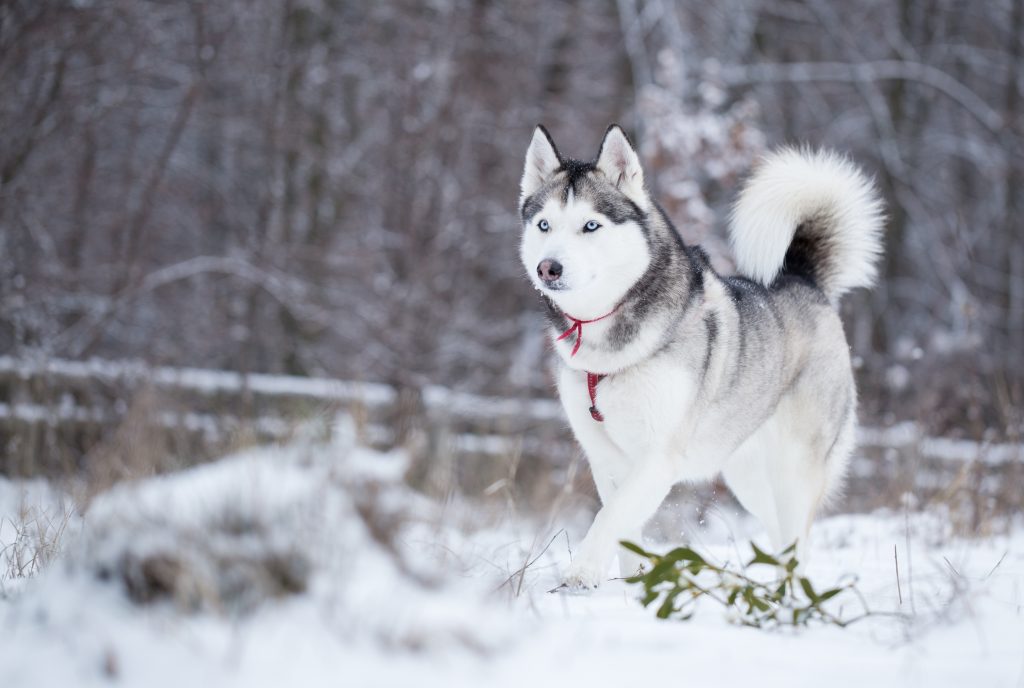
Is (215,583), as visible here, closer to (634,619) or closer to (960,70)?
(634,619)

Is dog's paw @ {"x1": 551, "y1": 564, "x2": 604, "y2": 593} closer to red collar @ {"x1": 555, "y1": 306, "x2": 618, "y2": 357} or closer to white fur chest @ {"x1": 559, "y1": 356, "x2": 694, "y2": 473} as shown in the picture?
white fur chest @ {"x1": 559, "y1": 356, "x2": 694, "y2": 473}

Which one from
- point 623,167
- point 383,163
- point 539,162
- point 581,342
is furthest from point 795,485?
point 383,163

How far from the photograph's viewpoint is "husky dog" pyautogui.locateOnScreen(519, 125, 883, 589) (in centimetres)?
323

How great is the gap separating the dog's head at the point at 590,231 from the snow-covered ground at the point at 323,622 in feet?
4.60

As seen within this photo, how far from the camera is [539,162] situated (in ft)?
12.9

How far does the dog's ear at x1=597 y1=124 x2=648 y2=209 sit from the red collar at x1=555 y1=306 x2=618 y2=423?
1.84 ft

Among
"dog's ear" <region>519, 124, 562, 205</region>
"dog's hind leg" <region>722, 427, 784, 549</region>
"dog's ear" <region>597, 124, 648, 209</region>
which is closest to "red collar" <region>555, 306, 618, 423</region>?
"dog's ear" <region>597, 124, 648, 209</region>

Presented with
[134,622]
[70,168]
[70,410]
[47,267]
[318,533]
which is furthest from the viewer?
[70,168]

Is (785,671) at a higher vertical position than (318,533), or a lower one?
lower

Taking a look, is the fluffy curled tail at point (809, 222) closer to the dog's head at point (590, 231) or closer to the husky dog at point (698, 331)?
the husky dog at point (698, 331)

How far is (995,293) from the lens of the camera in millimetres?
16312

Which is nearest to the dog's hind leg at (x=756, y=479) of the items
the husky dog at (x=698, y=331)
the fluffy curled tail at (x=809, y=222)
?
the husky dog at (x=698, y=331)

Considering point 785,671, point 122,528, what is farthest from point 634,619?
point 122,528

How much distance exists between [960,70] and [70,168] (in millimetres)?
16253
